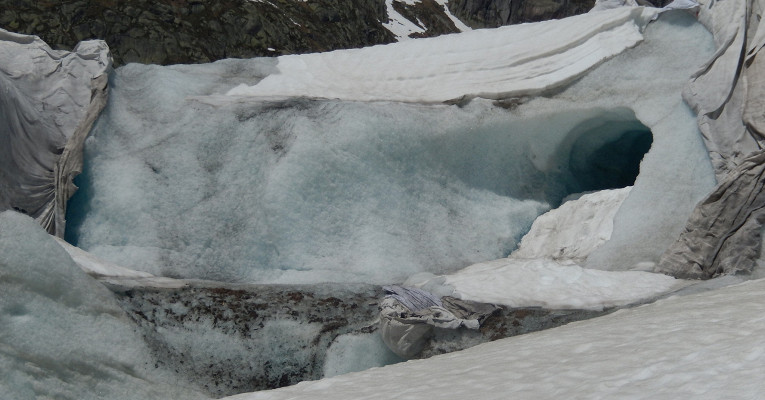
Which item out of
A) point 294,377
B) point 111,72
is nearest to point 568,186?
point 294,377

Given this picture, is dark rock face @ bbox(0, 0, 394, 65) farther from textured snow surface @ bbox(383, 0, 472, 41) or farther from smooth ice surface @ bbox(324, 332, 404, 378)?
smooth ice surface @ bbox(324, 332, 404, 378)

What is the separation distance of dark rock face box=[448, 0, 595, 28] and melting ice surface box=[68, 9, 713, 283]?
197ft

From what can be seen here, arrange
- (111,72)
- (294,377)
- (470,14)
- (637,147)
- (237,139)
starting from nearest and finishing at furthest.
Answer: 1. (294,377)
2. (237,139)
3. (111,72)
4. (637,147)
5. (470,14)

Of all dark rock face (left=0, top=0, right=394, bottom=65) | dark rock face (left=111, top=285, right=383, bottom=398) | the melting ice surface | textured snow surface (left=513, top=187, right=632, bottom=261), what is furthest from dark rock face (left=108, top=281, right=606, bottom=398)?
dark rock face (left=0, top=0, right=394, bottom=65)

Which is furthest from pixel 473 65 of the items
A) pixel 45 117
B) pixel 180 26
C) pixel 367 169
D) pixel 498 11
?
pixel 498 11

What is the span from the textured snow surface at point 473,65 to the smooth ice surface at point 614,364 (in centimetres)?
391

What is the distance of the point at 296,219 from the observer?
27.0ft

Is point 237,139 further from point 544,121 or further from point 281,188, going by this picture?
point 544,121

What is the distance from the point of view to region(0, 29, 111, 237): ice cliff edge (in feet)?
27.0

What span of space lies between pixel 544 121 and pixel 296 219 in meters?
3.08

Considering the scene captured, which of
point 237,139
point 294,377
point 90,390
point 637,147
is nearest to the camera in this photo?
point 90,390

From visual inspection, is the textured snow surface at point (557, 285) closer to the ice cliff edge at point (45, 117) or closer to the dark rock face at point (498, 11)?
the ice cliff edge at point (45, 117)

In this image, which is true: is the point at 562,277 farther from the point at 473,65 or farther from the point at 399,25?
the point at 399,25

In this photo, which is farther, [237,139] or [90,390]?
[237,139]
